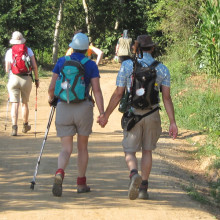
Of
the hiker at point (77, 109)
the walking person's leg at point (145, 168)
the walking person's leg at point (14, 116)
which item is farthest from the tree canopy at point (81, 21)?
the walking person's leg at point (145, 168)

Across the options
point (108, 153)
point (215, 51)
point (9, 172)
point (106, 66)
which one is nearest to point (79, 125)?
point (9, 172)

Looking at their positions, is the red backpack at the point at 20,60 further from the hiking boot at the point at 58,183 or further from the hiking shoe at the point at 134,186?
the hiking shoe at the point at 134,186

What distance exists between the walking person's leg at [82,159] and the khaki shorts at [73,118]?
5.0 inches

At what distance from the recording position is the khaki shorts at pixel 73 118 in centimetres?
686

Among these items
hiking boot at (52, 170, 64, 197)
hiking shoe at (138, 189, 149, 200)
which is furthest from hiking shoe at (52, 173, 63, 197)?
hiking shoe at (138, 189, 149, 200)

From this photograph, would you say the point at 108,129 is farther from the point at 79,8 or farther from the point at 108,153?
the point at 79,8

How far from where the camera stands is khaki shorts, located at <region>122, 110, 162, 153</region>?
6.82 meters

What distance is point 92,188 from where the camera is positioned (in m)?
7.47

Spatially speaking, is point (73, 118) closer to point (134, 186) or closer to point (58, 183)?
point (58, 183)

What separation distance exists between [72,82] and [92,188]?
1.52 meters

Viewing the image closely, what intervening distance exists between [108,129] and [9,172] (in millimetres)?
4763

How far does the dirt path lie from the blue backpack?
119 cm

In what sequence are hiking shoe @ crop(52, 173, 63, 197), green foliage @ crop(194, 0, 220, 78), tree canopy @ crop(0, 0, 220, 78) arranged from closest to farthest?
hiking shoe @ crop(52, 173, 63, 197) < green foliage @ crop(194, 0, 220, 78) < tree canopy @ crop(0, 0, 220, 78)

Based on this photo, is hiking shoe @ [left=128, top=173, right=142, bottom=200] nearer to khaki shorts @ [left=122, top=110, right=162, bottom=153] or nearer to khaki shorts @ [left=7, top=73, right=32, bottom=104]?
khaki shorts @ [left=122, top=110, right=162, bottom=153]
